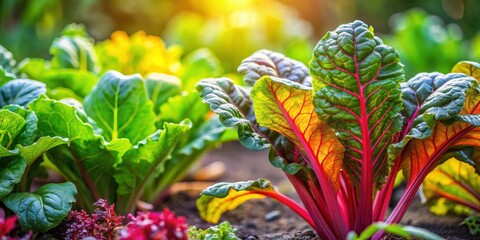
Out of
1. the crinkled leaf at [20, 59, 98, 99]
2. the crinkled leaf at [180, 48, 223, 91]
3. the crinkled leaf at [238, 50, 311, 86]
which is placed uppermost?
the crinkled leaf at [180, 48, 223, 91]

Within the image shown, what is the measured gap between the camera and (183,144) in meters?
2.57

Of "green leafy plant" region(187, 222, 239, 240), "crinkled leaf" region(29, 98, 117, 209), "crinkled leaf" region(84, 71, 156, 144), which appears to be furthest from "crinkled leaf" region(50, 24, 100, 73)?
"green leafy plant" region(187, 222, 239, 240)

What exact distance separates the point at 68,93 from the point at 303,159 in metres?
1.04

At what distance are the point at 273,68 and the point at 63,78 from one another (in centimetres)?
93

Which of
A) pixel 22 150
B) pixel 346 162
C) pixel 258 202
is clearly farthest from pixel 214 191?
pixel 258 202

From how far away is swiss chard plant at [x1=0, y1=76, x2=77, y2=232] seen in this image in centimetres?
190

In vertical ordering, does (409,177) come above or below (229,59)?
below

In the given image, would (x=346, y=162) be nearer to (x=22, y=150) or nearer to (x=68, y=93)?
(x=22, y=150)

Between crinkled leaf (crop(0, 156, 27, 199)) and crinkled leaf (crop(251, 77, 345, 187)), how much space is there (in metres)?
0.73

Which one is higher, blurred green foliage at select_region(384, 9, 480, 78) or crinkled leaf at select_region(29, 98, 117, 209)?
blurred green foliage at select_region(384, 9, 480, 78)

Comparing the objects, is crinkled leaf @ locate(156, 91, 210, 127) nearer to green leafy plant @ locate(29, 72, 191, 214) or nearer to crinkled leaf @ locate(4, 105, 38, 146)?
green leafy plant @ locate(29, 72, 191, 214)

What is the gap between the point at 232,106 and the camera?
1960 millimetres

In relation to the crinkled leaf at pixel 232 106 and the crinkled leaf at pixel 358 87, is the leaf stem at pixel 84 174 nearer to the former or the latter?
the crinkled leaf at pixel 232 106

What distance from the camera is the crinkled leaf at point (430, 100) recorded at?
179 centimetres
